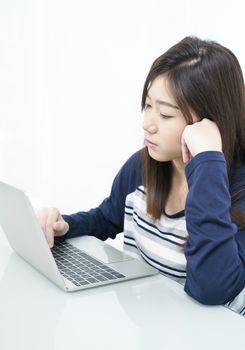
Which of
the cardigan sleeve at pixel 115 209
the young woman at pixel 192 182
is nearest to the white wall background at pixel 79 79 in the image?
the cardigan sleeve at pixel 115 209

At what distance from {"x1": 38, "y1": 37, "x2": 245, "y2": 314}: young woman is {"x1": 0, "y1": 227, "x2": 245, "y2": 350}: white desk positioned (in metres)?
0.06

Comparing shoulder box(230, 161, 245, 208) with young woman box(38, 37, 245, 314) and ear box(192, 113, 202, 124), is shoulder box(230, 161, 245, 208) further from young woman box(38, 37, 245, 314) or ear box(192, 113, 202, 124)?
ear box(192, 113, 202, 124)

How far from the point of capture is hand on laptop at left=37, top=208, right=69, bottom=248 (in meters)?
1.21

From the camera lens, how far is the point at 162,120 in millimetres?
1142

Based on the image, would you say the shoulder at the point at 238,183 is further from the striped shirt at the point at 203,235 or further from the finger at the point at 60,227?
the finger at the point at 60,227

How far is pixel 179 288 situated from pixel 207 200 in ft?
0.57

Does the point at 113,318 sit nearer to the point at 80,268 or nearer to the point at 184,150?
the point at 80,268

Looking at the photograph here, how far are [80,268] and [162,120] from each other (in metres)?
0.36

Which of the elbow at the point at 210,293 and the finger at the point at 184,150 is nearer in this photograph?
the elbow at the point at 210,293

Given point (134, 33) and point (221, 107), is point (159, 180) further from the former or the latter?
point (134, 33)

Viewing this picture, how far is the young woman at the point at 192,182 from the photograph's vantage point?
955 mm

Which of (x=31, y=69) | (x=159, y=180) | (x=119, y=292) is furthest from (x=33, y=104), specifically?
(x=119, y=292)

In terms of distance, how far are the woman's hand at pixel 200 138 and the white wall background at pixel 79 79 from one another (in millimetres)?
1472

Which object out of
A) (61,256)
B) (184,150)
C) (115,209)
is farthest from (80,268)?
(115,209)
